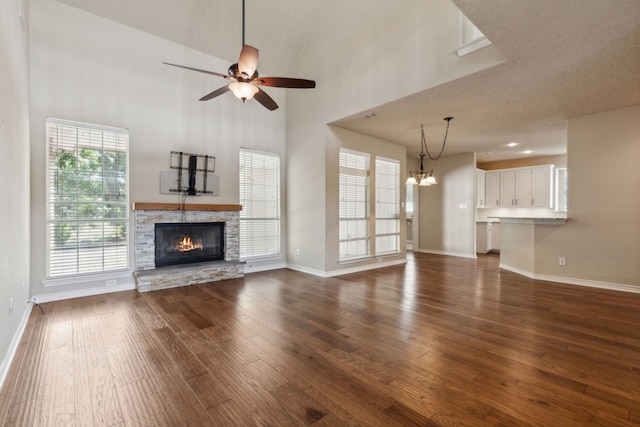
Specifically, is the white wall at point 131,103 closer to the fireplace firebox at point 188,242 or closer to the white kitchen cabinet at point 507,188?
the fireplace firebox at point 188,242

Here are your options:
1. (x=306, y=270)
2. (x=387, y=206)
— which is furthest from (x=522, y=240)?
(x=306, y=270)

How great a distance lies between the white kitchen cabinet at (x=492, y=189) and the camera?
30.2ft

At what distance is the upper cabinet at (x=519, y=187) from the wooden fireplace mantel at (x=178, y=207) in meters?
7.95

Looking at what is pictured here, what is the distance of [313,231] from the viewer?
5805mm

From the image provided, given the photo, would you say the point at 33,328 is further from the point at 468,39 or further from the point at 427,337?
the point at 468,39

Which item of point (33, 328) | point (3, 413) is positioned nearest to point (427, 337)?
point (3, 413)

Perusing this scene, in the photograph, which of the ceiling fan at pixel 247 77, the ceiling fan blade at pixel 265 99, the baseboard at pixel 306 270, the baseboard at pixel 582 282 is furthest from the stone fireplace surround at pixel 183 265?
the baseboard at pixel 582 282

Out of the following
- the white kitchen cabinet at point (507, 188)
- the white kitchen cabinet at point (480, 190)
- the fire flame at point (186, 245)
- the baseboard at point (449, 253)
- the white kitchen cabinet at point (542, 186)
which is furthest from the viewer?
the white kitchen cabinet at point (480, 190)

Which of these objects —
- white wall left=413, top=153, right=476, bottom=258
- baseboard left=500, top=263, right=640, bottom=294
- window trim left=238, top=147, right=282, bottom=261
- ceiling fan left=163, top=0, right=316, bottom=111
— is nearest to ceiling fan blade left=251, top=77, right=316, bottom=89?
ceiling fan left=163, top=0, right=316, bottom=111

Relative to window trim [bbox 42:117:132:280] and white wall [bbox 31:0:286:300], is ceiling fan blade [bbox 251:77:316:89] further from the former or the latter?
window trim [bbox 42:117:132:280]

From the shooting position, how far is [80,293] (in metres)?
4.30

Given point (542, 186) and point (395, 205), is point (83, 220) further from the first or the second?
point (542, 186)

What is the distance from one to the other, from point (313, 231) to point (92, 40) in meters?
4.70

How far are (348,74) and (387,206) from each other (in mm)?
3065
